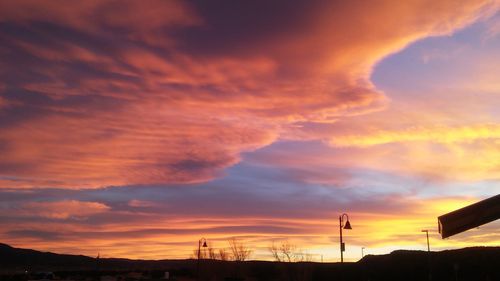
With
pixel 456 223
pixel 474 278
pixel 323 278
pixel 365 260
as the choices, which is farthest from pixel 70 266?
pixel 456 223

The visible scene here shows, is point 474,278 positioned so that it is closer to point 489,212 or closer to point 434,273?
point 434,273

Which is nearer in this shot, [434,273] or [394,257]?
[434,273]

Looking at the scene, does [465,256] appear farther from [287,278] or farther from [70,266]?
[70,266]

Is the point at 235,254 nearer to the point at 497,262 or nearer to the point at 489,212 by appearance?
Answer: the point at 497,262

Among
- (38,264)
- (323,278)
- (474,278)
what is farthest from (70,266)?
(474,278)

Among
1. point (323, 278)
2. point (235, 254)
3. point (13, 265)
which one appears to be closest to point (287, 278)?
point (235, 254)

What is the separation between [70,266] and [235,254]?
11632cm

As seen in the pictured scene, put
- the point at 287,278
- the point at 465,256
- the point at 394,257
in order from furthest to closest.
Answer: the point at 394,257 < the point at 465,256 < the point at 287,278

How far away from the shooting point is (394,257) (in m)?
110

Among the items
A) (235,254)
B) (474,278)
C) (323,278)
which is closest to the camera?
(235,254)

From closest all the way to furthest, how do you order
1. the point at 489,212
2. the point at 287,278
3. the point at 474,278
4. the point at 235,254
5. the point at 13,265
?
the point at 489,212
the point at 287,278
the point at 235,254
the point at 474,278
the point at 13,265

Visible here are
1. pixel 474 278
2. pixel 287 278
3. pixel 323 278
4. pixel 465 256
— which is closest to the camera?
pixel 287 278

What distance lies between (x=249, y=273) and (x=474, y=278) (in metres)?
40.4

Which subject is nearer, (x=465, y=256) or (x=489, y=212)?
(x=489, y=212)
